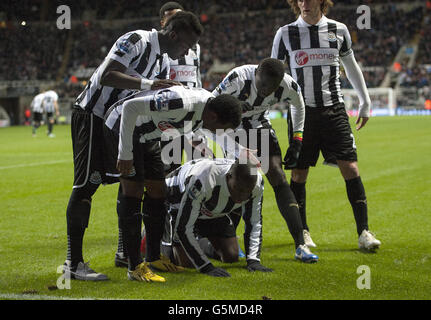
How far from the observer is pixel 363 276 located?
4707mm

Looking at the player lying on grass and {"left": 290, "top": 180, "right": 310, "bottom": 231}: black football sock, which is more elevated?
the player lying on grass

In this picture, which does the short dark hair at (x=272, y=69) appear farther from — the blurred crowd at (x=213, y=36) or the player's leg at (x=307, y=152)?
the blurred crowd at (x=213, y=36)

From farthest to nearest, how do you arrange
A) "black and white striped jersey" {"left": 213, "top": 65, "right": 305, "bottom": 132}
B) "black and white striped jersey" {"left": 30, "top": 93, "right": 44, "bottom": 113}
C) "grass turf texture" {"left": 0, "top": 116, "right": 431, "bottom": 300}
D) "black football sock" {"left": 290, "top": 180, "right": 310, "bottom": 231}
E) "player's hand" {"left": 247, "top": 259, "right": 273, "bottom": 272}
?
"black and white striped jersey" {"left": 30, "top": 93, "right": 44, "bottom": 113}, "black football sock" {"left": 290, "top": 180, "right": 310, "bottom": 231}, "black and white striped jersey" {"left": 213, "top": 65, "right": 305, "bottom": 132}, "player's hand" {"left": 247, "top": 259, "right": 273, "bottom": 272}, "grass turf texture" {"left": 0, "top": 116, "right": 431, "bottom": 300}

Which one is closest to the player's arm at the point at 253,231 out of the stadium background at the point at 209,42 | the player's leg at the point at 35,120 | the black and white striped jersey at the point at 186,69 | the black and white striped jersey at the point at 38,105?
the black and white striped jersey at the point at 186,69

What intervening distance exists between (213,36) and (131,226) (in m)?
43.3

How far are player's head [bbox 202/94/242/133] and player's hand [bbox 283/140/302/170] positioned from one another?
4.61 ft

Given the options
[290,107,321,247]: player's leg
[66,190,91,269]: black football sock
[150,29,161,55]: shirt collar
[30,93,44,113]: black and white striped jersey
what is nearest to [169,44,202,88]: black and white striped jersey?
[290,107,321,247]: player's leg

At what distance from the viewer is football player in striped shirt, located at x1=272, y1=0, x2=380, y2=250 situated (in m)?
6.01

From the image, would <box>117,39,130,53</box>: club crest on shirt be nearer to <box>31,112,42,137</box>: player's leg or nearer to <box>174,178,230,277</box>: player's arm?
<box>174,178,230,277</box>: player's arm

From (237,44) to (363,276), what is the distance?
138ft

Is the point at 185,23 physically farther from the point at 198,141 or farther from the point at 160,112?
the point at 198,141

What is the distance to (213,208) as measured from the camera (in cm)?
515
